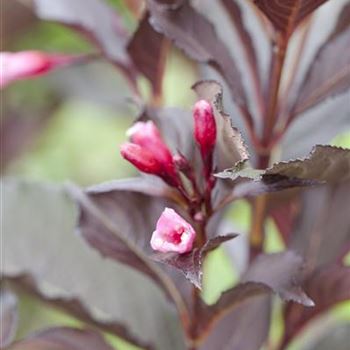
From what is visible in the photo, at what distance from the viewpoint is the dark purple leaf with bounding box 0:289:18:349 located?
79 centimetres

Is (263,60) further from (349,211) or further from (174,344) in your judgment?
(174,344)

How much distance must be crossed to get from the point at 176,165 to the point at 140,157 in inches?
1.1

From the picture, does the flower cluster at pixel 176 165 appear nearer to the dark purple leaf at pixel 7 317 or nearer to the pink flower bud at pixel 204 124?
the pink flower bud at pixel 204 124

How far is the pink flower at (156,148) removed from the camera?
2.21ft

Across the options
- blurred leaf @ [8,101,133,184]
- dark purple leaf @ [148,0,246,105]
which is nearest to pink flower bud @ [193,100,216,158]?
dark purple leaf @ [148,0,246,105]

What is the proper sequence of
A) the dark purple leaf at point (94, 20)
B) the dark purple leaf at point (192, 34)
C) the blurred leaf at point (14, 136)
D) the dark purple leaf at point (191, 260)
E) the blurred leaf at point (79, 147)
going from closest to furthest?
the dark purple leaf at point (191, 260), the dark purple leaf at point (192, 34), the dark purple leaf at point (94, 20), the blurred leaf at point (14, 136), the blurred leaf at point (79, 147)

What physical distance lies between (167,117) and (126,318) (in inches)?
9.4

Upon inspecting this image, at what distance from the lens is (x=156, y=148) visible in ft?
2.22

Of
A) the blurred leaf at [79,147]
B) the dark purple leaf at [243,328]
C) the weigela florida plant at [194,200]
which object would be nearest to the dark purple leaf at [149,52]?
the weigela florida plant at [194,200]

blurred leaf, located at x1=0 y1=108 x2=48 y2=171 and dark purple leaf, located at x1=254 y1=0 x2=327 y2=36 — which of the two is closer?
dark purple leaf, located at x1=254 y1=0 x2=327 y2=36

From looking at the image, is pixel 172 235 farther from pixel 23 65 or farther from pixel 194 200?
pixel 23 65

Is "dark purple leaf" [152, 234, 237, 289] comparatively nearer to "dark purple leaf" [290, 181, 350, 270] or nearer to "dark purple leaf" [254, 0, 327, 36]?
"dark purple leaf" [254, 0, 327, 36]

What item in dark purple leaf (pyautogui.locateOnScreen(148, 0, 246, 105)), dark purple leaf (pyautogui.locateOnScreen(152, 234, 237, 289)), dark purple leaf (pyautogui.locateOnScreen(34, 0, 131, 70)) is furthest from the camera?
dark purple leaf (pyautogui.locateOnScreen(34, 0, 131, 70))

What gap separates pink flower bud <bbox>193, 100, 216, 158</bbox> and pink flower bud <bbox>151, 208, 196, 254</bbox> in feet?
0.22
